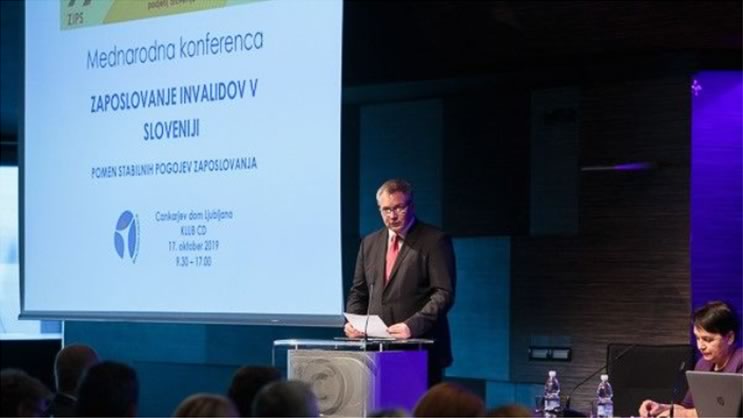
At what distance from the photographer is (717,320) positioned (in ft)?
17.1

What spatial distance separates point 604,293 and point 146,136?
2.23 m

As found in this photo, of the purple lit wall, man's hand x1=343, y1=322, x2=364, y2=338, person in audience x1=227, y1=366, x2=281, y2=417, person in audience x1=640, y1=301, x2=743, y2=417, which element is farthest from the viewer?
the purple lit wall

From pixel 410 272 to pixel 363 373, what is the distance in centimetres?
81

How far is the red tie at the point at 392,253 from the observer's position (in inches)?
231

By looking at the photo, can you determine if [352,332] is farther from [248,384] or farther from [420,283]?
[248,384]

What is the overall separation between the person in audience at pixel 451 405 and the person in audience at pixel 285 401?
9.9 inches

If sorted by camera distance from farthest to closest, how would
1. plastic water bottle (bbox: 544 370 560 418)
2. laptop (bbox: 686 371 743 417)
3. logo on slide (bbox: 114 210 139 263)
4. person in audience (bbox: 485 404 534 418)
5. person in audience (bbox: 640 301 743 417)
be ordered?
logo on slide (bbox: 114 210 139 263)
person in audience (bbox: 640 301 743 417)
plastic water bottle (bbox: 544 370 560 418)
laptop (bbox: 686 371 743 417)
person in audience (bbox: 485 404 534 418)

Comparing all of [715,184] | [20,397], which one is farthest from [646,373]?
[20,397]

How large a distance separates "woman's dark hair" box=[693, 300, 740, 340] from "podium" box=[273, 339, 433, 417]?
963 millimetres

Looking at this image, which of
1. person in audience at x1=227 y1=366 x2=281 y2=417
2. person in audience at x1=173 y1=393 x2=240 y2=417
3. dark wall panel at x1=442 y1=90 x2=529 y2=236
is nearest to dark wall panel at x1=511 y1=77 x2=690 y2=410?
dark wall panel at x1=442 y1=90 x2=529 y2=236

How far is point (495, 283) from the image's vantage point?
740 cm

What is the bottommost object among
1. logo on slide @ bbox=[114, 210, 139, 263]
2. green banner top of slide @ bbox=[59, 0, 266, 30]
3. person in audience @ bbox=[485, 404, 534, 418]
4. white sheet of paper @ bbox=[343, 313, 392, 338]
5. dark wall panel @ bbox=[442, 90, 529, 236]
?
person in audience @ bbox=[485, 404, 534, 418]

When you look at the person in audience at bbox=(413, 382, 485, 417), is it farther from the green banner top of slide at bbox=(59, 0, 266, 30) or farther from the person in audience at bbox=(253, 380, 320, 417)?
the green banner top of slide at bbox=(59, 0, 266, 30)

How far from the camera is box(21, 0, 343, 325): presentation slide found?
623cm
